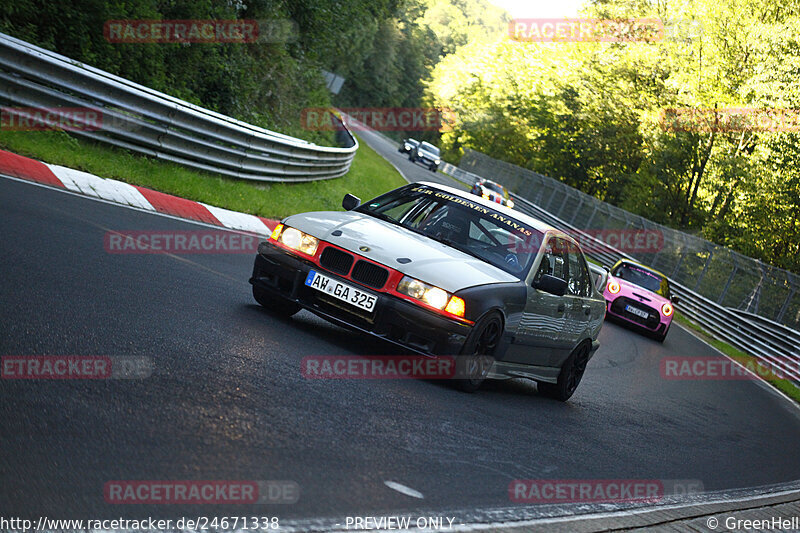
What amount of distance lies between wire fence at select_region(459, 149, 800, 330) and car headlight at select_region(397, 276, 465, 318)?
21389 mm

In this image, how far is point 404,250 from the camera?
7.19 m

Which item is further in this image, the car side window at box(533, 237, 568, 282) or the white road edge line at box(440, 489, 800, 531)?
the car side window at box(533, 237, 568, 282)

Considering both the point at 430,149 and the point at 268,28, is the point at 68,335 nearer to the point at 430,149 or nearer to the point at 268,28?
the point at 268,28

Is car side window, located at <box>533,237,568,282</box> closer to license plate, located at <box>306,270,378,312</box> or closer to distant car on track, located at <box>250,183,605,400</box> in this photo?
distant car on track, located at <box>250,183,605,400</box>

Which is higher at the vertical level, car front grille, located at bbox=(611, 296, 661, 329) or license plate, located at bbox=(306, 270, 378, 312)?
license plate, located at bbox=(306, 270, 378, 312)

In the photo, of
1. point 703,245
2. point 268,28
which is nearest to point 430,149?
point 703,245

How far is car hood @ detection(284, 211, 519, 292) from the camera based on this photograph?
691 centimetres

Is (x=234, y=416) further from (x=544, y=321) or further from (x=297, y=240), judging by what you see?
(x=544, y=321)

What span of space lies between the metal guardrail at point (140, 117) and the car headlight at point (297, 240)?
6.32 metres

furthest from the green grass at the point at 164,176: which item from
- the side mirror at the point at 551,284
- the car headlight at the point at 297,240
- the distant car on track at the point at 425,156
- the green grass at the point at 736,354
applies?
the distant car on track at the point at 425,156

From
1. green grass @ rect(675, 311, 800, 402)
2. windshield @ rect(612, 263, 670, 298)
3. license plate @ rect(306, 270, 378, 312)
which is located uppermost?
windshield @ rect(612, 263, 670, 298)

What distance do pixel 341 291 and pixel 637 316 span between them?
13931 millimetres

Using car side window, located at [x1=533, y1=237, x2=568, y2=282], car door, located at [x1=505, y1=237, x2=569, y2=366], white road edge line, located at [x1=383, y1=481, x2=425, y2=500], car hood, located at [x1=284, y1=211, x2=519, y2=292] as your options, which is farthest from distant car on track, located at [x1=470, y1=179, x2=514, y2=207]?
white road edge line, located at [x1=383, y1=481, x2=425, y2=500]

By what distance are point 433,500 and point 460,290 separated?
2546 mm
